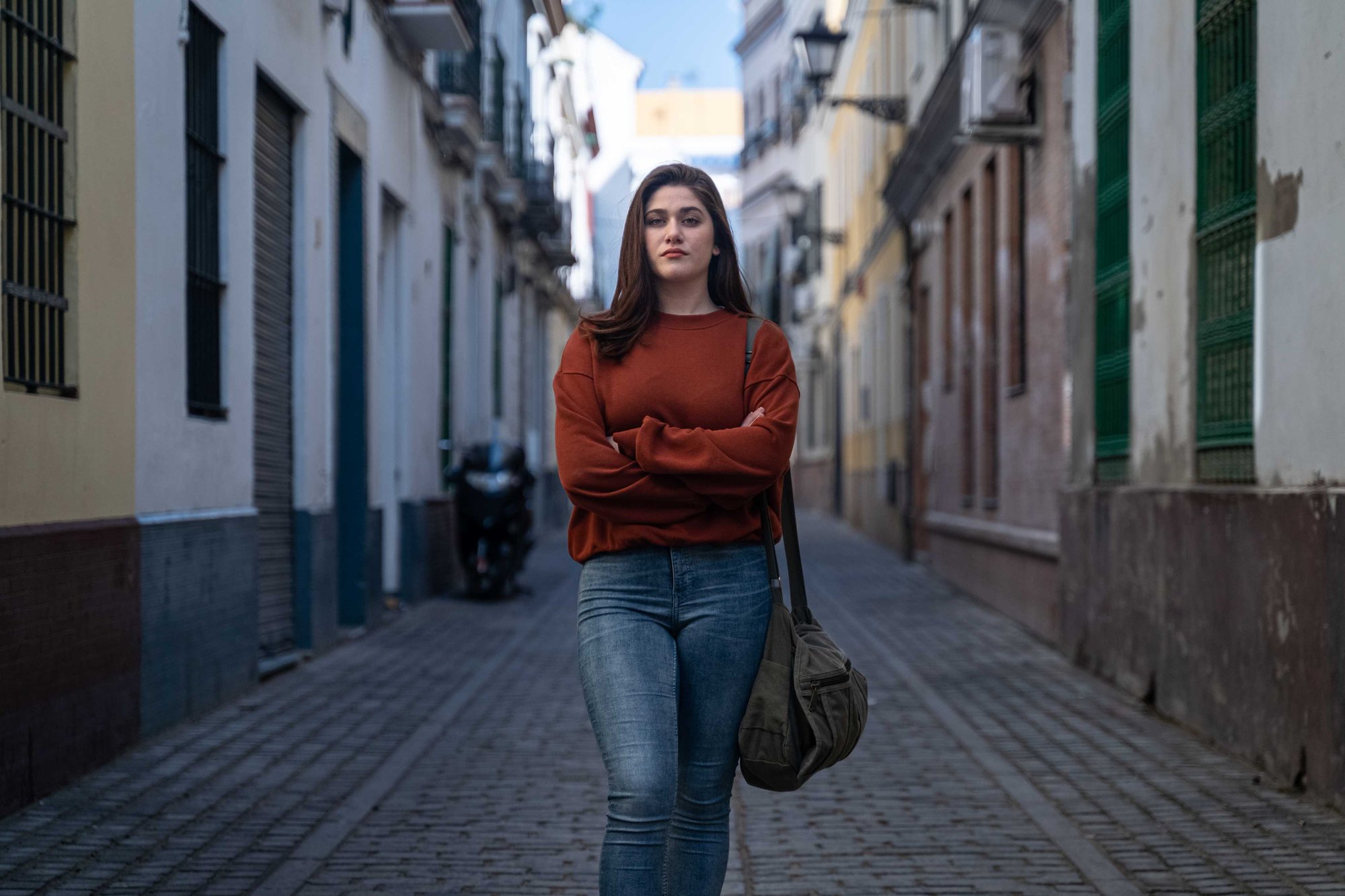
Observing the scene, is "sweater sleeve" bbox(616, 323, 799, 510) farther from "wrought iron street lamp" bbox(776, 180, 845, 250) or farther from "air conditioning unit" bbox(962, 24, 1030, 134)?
"wrought iron street lamp" bbox(776, 180, 845, 250)

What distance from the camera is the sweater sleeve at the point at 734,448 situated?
3.38 metres

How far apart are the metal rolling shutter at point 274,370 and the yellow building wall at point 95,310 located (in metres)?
2.48

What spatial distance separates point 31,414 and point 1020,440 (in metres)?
8.98

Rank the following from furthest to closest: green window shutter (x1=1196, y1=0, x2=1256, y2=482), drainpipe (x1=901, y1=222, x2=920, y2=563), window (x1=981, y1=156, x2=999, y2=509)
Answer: drainpipe (x1=901, y1=222, x2=920, y2=563) → window (x1=981, y1=156, x2=999, y2=509) → green window shutter (x1=1196, y1=0, x2=1256, y2=482)

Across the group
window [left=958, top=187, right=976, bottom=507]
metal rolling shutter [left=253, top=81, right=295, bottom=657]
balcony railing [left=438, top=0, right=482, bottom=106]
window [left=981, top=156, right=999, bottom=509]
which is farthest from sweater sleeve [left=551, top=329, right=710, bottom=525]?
window [left=958, top=187, right=976, bottom=507]

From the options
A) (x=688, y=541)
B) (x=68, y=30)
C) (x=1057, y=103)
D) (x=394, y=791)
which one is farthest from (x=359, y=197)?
(x=688, y=541)

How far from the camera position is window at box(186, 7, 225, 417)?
8.53 m

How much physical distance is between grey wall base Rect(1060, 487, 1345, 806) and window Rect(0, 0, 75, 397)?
4893mm

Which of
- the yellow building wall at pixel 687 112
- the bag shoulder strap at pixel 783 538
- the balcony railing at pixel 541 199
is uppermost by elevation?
the yellow building wall at pixel 687 112

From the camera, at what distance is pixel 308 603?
34.8ft

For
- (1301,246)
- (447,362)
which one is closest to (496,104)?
(447,362)

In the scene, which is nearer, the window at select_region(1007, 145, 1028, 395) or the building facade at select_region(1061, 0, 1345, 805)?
the building facade at select_region(1061, 0, 1345, 805)

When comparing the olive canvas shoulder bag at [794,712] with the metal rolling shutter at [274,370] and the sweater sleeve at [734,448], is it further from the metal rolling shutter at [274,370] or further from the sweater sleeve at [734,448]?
the metal rolling shutter at [274,370]

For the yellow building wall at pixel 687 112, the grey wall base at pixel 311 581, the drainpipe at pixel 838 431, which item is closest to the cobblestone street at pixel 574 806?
the grey wall base at pixel 311 581
